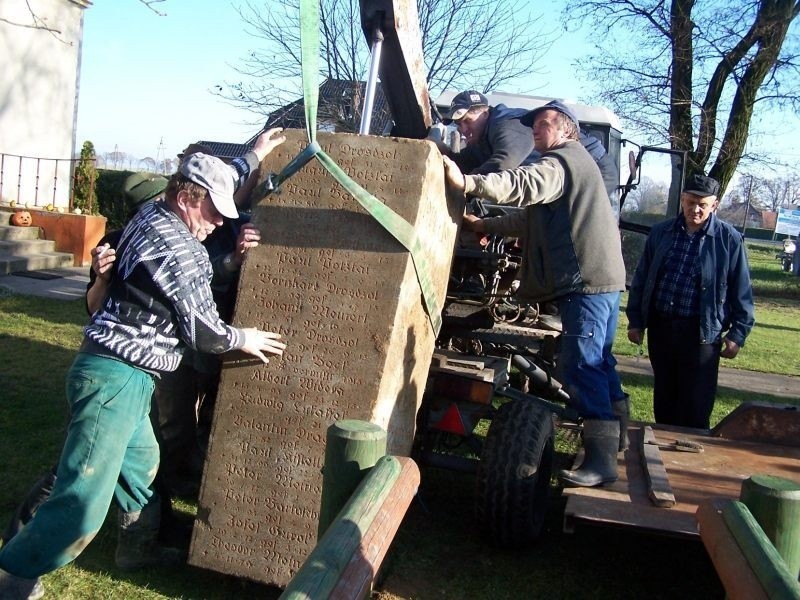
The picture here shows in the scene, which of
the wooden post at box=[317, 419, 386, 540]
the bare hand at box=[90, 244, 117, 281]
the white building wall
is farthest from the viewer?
the white building wall

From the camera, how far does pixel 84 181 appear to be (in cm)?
1591

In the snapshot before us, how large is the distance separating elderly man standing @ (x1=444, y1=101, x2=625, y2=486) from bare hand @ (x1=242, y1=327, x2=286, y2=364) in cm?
113

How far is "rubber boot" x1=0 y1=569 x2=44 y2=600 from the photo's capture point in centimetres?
326

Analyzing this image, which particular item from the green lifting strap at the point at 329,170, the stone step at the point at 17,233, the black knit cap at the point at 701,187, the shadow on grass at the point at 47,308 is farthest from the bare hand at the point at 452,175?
the stone step at the point at 17,233

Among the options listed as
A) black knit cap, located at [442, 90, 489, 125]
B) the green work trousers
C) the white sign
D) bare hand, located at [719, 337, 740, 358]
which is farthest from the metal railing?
the white sign

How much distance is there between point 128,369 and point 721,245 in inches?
144

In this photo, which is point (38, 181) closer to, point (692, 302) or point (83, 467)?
point (692, 302)

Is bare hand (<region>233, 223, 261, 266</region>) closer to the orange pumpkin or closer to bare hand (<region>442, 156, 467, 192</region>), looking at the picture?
bare hand (<region>442, 156, 467, 192</region>)

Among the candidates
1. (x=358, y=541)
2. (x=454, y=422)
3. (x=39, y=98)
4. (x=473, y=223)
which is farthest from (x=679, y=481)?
(x=39, y=98)

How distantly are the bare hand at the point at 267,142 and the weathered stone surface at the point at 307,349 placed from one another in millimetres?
200

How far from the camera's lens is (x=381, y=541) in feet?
6.79

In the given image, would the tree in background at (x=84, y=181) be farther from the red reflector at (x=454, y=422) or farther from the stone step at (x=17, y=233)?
the red reflector at (x=454, y=422)

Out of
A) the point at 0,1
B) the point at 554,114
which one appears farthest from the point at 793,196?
the point at 554,114

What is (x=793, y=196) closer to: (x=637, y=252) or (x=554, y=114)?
(x=637, y=252)
